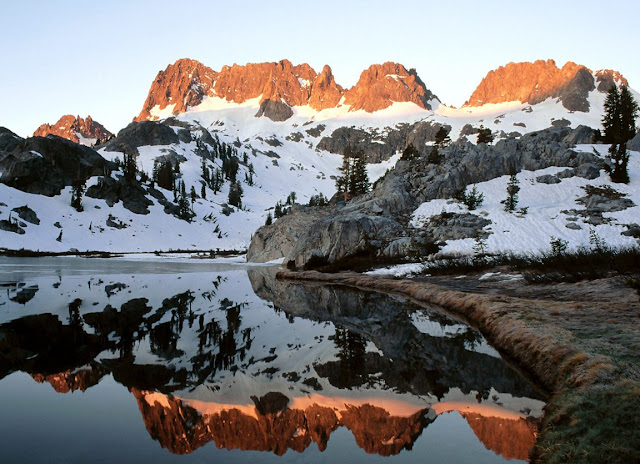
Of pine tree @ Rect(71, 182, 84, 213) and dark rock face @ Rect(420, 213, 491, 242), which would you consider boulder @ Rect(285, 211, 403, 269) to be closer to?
dark rock face @ Rect(420, 213, 491, 242)

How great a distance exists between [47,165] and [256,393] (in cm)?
11673

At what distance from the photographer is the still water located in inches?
182

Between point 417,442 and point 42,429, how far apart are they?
4.91 metres

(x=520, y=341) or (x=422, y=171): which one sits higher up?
(x=422, y=171)

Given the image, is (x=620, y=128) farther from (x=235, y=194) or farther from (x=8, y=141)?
(x=8, y=141)

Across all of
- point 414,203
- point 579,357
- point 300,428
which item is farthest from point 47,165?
point 579,357

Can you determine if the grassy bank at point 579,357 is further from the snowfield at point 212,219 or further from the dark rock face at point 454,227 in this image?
the dark rock face at point 454,227

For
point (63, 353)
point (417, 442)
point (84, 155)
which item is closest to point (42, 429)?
point (63, 353)

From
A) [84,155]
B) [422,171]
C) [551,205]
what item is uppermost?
[84,155]

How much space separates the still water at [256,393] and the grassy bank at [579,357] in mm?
502

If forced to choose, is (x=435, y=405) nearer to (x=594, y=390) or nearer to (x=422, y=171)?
(x=594, y=390)

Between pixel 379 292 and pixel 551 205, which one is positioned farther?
pixel 551 205

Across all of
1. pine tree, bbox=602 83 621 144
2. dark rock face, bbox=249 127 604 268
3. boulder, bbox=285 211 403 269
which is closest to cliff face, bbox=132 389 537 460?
dark rock face, bbox=249 127 604 268

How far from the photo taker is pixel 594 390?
5062 mm
